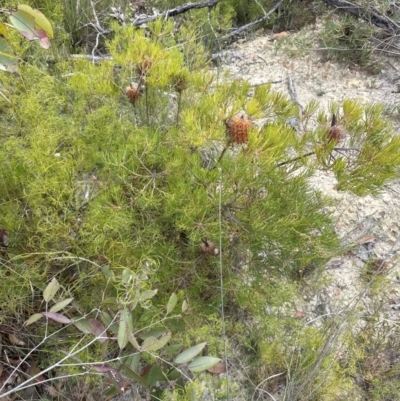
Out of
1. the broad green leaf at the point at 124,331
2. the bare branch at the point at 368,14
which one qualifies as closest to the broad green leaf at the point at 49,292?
the broad green leaf at the point at 124,331

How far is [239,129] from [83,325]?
0.71 meters

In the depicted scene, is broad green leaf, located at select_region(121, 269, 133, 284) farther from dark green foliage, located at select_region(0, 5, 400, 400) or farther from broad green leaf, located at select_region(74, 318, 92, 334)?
broad green leaf, located at select_region(74, 318, 92, 334)

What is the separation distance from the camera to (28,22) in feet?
3.82

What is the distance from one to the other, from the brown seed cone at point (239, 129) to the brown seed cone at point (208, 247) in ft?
1.48

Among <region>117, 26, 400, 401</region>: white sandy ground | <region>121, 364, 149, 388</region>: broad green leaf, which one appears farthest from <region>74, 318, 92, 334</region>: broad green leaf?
<region>117, 26, 400, 401</region>: white sandy ground

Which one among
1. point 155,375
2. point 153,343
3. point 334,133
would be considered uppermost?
point 334,133

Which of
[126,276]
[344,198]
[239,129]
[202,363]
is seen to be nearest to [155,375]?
[202,363]

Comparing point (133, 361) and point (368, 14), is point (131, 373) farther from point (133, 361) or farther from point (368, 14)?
point (368, 14)

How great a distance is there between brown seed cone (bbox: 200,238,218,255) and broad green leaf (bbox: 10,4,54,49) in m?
0.80

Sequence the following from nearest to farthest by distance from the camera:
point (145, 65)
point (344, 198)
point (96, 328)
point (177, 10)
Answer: point (96, 328), point (145, 65), point (344, 198), point (177, 10)

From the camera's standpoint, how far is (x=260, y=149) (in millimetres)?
1164

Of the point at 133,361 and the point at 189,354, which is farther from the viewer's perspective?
the point at 133,361

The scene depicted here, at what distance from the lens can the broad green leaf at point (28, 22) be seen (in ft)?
3.76

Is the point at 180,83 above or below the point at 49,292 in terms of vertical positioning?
above
